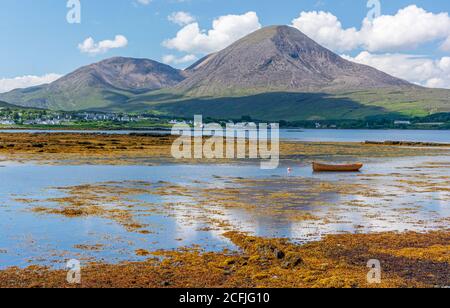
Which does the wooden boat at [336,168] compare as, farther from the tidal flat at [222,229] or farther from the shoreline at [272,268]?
the shoreline at [272,268]

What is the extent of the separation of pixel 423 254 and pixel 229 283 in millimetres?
10388

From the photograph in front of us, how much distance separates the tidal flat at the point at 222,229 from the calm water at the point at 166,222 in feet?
0.27

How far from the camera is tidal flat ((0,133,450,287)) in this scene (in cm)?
2180

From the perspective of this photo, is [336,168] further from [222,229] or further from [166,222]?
[222,229]

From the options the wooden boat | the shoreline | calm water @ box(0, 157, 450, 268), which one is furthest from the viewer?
the wooden boat

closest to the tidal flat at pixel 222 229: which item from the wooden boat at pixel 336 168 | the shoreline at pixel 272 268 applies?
the shoreline at pixel 272 268

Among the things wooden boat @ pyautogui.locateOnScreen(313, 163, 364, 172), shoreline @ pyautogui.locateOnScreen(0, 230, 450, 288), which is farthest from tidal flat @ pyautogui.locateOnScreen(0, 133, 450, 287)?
wooden boat @ pyautogui.locateOnScreen(313, 163, 364, 172)

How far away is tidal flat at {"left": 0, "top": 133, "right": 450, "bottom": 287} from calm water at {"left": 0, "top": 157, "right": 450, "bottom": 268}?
8 centimetres

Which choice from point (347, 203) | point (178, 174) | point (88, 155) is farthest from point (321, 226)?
point (88, 155)

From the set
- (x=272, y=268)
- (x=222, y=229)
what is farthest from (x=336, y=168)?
(x=272, y=268)

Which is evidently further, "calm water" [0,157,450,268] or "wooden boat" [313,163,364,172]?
"wooden boat" [313,163,364,172]

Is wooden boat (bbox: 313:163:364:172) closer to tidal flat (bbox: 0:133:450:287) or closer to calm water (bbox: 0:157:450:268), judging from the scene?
tidal flat (bbox: 0:133:450:287)

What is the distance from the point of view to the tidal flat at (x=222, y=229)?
21797 millimetres
